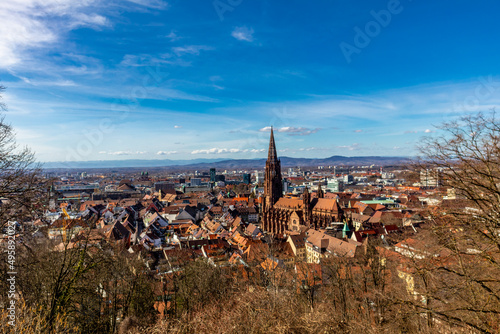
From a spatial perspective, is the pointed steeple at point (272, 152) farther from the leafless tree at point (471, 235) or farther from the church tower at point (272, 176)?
the leafless tree at point (471, 235)

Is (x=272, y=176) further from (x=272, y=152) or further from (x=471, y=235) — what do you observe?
(x=471, y=235)

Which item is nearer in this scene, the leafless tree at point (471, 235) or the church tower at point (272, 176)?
the leafless tree at point (471, 235)

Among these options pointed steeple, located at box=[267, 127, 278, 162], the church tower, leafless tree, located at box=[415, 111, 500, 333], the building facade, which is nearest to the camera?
leafless tree, located at box=[415, 111, 500, 333]

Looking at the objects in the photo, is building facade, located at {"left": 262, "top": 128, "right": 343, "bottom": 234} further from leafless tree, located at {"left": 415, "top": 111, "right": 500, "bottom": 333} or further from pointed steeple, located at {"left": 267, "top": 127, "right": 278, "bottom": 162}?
leafless tree, located at {"left": 415, "top": 111, "right": 500, "bottom": 333}

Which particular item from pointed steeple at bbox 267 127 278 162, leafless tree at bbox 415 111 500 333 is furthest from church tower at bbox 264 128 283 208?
leafless tree at bbox 415 111 500 333

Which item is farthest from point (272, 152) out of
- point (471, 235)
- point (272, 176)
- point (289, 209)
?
point (471, 235)

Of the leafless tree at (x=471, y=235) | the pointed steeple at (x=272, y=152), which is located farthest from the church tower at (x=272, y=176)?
the leafless tree at (x=471, y=235)

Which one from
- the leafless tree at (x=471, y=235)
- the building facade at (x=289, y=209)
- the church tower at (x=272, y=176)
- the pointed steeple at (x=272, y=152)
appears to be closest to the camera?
the leafless tree at (x=471, y=235)

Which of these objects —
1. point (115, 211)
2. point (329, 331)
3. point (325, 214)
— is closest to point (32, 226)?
point (329, 331)
